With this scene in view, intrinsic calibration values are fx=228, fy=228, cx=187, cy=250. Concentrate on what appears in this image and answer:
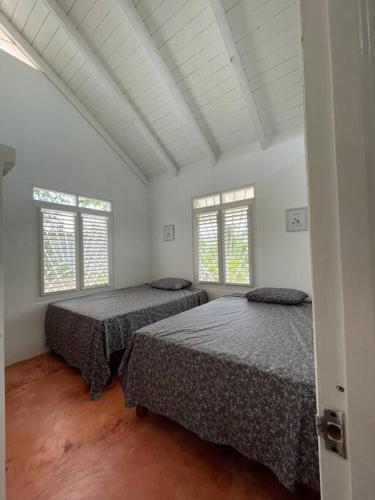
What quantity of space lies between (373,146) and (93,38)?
328 centimetres

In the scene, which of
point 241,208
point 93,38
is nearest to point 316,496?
point 241,208

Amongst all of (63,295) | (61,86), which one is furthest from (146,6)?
(63,295)

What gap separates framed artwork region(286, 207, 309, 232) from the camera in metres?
2.77

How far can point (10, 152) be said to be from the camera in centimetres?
81

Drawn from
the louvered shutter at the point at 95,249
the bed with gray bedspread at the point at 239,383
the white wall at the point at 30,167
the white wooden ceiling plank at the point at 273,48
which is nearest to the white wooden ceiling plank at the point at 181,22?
the white wooden ceiling plank at the point at 273,48

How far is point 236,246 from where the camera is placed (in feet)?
10.8

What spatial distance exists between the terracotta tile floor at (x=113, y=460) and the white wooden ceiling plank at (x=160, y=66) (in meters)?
3.24

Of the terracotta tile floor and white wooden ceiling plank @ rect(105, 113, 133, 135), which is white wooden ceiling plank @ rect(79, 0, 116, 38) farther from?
the terracotta tile floor

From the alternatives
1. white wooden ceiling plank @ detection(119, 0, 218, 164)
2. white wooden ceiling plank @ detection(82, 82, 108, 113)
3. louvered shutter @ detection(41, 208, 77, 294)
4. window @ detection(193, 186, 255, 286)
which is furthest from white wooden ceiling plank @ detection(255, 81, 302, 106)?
louvered shutter @ detection(41, 208, 77, 294)

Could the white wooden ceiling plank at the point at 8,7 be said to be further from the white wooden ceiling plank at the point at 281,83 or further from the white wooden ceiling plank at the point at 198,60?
the white wooden ceiling plank at the point at 281,83

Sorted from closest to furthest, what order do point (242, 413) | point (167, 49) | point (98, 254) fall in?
1. point (242, 413)
2. point (167, 49)
3. point (98, 254)

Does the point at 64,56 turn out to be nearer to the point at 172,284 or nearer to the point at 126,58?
the point at 126,58

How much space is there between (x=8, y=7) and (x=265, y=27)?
2684mm

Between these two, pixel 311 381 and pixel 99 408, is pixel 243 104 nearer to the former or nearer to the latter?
pixel 311 381
